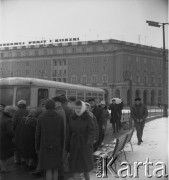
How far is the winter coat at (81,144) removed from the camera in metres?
6.07

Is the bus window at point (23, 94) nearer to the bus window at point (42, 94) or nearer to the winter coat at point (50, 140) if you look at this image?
the bus window at point (42, 94)

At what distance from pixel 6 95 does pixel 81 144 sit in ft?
29.3

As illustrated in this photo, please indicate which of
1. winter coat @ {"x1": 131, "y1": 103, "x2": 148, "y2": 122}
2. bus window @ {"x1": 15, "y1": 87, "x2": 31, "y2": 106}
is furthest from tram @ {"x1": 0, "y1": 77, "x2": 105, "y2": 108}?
winter coat @ {"x1": 131, "y1": 103, "x2": 148, "y2": 122}

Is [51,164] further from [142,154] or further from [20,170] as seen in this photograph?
[142,154]

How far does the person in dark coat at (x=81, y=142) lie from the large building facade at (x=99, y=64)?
68023 millimetres

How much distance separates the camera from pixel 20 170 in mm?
7676

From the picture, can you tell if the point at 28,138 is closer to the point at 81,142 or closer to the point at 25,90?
the point at 81,142

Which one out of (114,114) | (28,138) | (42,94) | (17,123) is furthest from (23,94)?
(28,138)

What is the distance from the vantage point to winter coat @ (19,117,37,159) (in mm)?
7438

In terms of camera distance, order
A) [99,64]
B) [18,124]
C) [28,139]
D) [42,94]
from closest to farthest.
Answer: [28,139] → [18,124] → [42,94] → [99,64]

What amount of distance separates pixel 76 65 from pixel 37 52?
9.37 m

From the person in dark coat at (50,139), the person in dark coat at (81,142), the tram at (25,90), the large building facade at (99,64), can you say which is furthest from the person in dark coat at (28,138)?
the large building facade at (99,64)

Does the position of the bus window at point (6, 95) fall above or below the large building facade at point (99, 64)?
below

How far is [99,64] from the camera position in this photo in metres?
80.9
